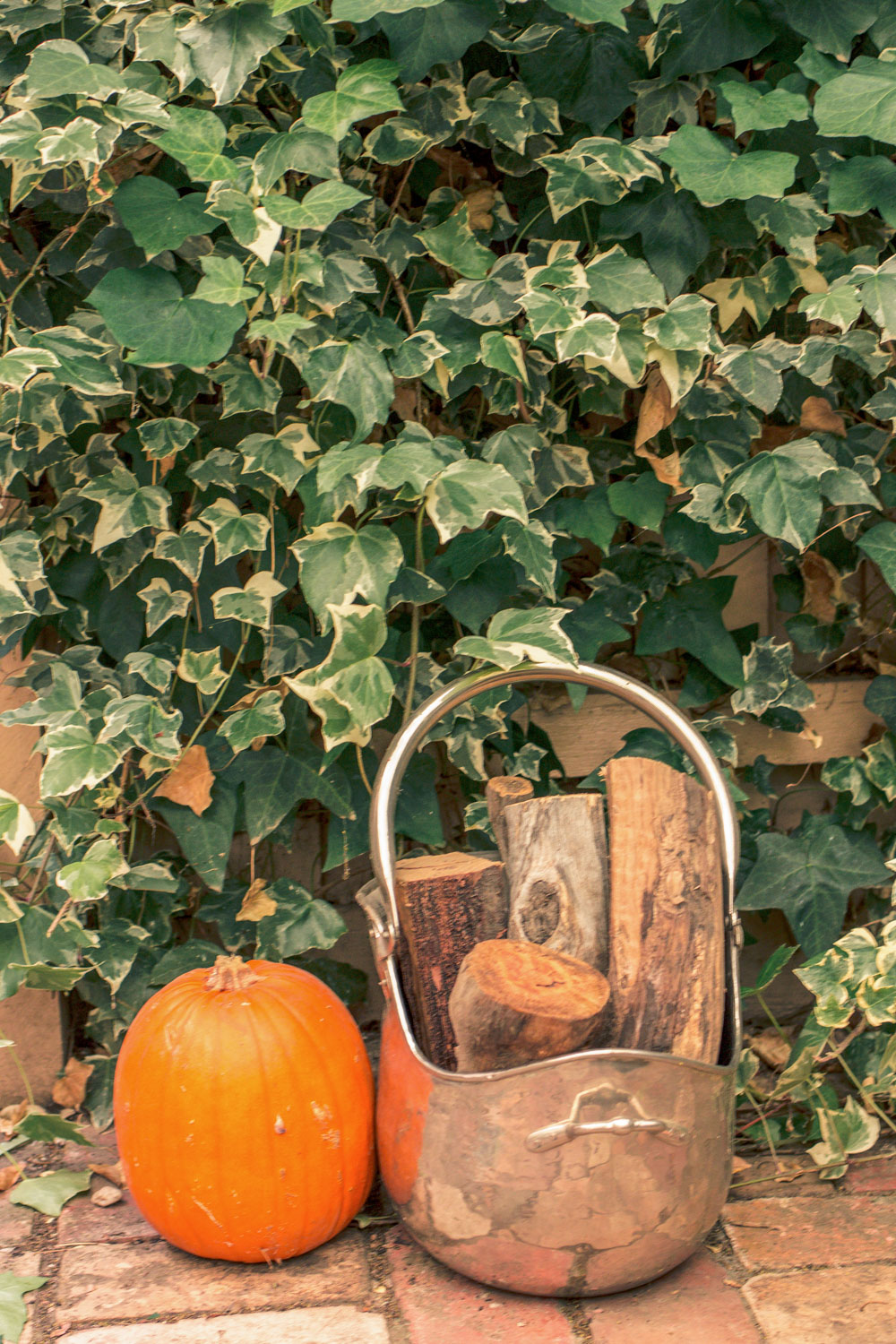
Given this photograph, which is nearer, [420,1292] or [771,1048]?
[420,1292]

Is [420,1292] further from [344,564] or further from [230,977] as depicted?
[344,564]

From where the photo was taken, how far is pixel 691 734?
1392 millimetres

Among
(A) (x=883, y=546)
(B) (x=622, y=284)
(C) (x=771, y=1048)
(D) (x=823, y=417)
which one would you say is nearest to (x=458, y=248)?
(B) (x=622, y=284)

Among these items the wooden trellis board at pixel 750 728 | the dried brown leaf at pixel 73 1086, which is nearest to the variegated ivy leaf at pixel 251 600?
the wooden trellis board at pixel 750 728

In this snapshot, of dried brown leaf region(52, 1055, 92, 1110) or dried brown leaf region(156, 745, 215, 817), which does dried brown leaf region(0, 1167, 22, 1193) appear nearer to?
dried brown leaf region(52, 1055, 92, 1110)

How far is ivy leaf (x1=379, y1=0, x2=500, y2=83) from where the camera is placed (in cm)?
130

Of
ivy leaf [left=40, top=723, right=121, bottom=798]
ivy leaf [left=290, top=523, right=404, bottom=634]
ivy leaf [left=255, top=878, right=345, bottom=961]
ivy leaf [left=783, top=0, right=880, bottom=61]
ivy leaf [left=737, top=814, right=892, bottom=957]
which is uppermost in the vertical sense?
ivy leaf [left=783, top=0, right=880, bottom=61]

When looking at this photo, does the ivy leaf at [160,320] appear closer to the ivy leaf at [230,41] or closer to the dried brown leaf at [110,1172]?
the ivy leaf at [230,41]

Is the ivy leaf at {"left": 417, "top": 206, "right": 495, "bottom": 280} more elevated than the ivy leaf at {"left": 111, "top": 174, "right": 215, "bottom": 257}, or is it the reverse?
the ivy leaf at {"left": 111, "top": 174, "right": 215, "bottom": 257}

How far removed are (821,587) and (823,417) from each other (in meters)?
0.26

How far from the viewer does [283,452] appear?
56.0 inches

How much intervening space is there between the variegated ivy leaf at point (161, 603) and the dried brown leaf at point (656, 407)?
63 cm

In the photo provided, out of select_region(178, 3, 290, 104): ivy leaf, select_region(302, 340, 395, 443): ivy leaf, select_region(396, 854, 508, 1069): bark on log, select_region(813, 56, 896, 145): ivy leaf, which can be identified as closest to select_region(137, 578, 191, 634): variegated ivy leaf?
select_region(302, 340, 395, 443): ivy leaf

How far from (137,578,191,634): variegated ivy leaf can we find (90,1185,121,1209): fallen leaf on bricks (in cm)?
70
